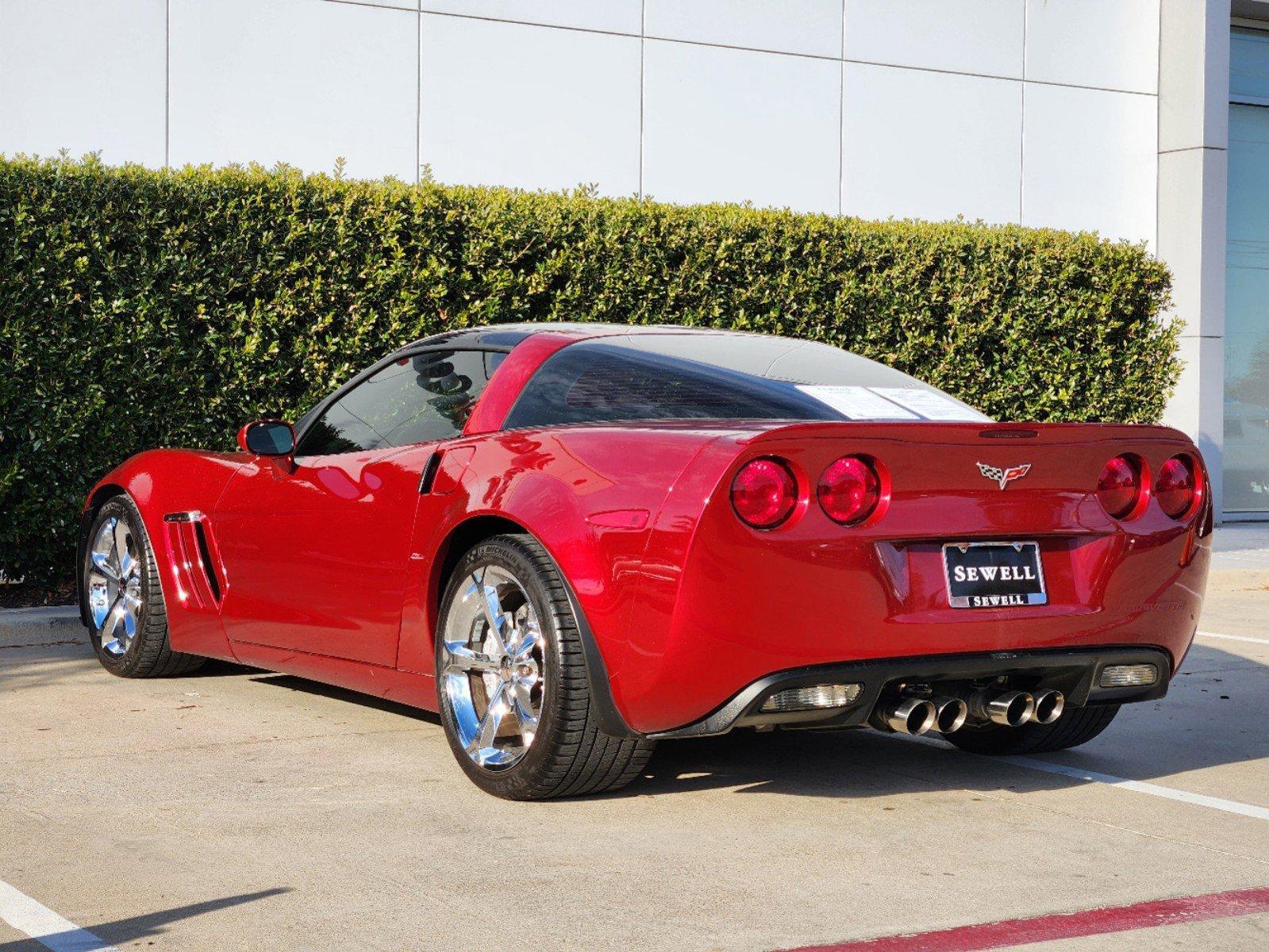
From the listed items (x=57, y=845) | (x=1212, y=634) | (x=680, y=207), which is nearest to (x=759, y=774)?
(x=57, y=845)

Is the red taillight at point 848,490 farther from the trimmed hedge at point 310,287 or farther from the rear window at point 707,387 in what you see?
the trimmed hedge at point 310,287

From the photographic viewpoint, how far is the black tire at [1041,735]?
5.64 meters

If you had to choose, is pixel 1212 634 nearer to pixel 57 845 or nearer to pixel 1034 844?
pixel 1034 844

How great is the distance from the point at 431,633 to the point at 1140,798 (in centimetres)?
222

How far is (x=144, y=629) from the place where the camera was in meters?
6.90

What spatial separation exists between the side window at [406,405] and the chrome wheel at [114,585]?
1.30 metres

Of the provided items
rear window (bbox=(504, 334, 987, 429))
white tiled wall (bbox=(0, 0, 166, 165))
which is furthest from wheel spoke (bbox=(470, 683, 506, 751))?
white tiled wall (bbox=(0, 0, 166, 165))

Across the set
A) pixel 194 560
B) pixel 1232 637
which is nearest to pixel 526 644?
pixel 194 560

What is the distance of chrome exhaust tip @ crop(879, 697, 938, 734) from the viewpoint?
4.61 metres

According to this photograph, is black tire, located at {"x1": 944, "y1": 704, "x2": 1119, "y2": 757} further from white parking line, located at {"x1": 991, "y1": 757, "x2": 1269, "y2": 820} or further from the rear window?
the rear window

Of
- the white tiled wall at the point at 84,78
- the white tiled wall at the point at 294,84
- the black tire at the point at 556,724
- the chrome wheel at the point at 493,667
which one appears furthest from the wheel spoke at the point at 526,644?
the white tiled wall at the point at 84,78

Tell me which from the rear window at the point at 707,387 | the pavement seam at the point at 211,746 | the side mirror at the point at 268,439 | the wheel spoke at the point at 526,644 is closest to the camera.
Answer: the wheel spoke at the point at 526,644

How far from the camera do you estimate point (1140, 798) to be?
16.8ft

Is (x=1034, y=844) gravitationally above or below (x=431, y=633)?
below
